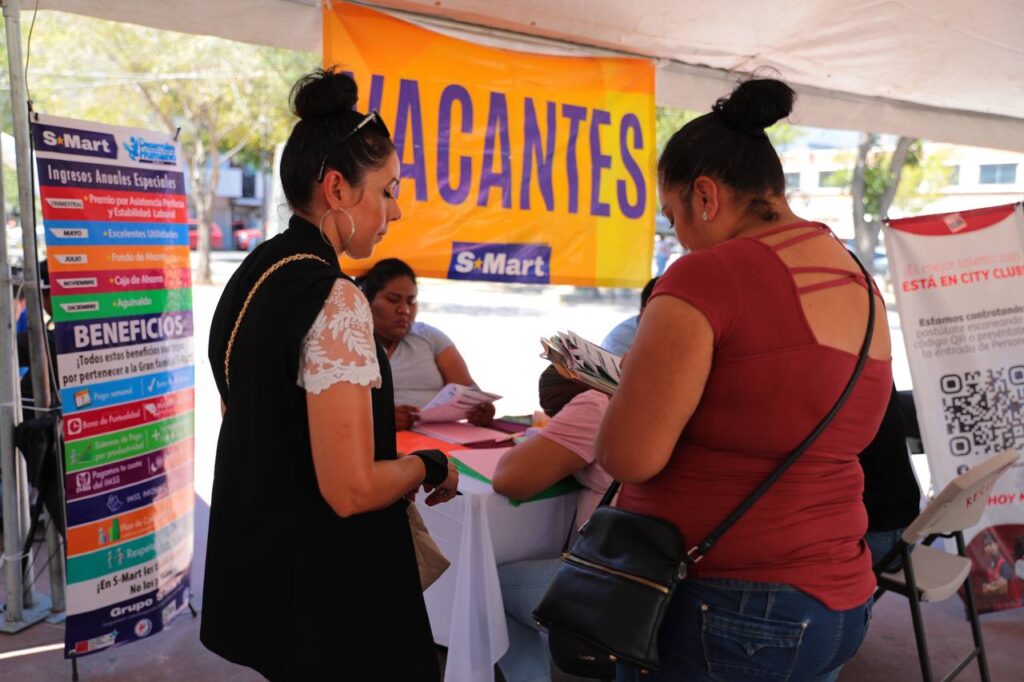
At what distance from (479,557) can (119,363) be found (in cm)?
144

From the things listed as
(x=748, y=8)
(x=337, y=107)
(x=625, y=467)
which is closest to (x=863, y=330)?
(x=625, y=467)

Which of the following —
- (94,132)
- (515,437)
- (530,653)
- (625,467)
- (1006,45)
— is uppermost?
(1006,45)

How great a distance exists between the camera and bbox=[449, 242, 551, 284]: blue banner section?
378cm

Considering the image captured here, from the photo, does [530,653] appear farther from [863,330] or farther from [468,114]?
[468,114]

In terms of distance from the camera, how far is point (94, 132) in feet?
9.39

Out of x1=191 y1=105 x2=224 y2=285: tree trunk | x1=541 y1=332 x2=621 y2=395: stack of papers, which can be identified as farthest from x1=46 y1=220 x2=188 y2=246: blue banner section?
x1=191 y1=105 x2=224 y2=285: tree trunk

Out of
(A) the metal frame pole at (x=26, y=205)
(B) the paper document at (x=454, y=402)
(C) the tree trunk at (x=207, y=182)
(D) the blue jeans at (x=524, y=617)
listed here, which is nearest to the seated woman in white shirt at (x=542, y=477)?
(D) the blue jeans at (x=524, y=617)

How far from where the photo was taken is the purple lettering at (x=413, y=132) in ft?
11.6

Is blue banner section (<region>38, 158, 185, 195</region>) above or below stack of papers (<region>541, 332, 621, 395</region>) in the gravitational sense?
above

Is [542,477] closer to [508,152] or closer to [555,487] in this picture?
[555,487]

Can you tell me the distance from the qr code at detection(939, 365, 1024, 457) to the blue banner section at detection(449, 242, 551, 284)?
1.80 metres

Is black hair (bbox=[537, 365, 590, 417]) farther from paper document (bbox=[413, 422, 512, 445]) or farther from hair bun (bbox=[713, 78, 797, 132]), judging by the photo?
hair bun (bbox=[713, 78, 797, 132])

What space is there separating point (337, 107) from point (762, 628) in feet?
3.43

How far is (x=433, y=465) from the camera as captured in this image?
1.51 meters
